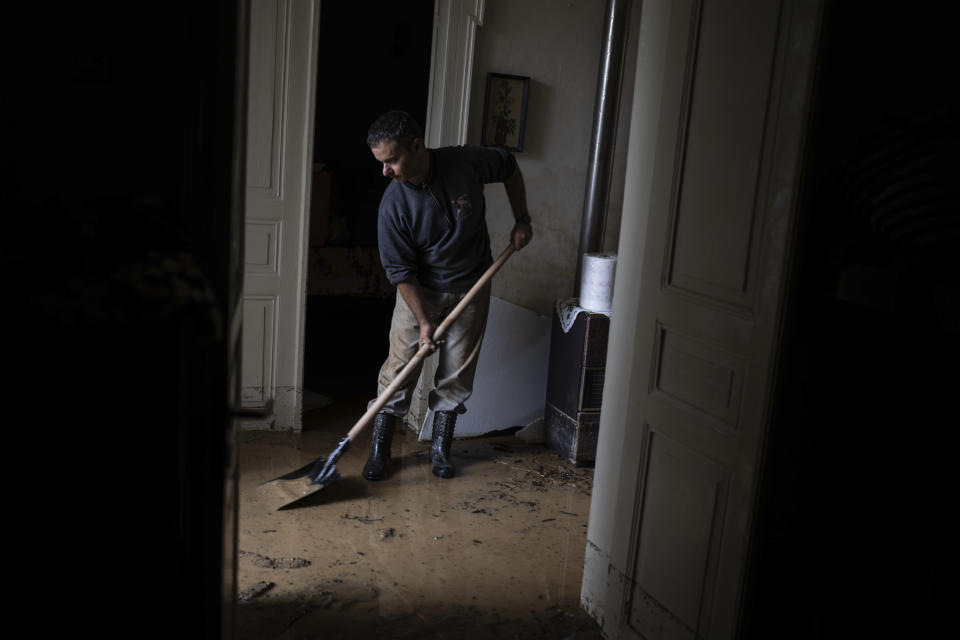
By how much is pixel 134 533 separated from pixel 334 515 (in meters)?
2.34

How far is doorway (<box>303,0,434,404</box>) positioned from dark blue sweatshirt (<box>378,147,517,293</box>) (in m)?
1.48

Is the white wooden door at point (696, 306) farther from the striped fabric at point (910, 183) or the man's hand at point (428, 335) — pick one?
the man's hand at point (428, 335)

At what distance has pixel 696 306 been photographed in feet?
7.55

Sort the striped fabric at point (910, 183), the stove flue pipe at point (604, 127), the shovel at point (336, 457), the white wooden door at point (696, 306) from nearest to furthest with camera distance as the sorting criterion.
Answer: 1. the striped fabric at point (910, 183)
2. the white wooden door at point (696, 306)
3. the shovel at point (336, 457)
4. the stove flue pipe at point (604, 127)

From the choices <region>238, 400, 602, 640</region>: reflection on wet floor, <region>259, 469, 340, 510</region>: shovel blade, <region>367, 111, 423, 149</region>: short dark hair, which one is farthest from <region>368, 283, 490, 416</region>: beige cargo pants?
<region>367, 111, 423, 149</region>: short dark hair

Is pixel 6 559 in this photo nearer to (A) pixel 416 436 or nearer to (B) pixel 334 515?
(B) pixel 334 515

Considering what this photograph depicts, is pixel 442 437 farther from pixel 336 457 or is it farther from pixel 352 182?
pixel 352 182

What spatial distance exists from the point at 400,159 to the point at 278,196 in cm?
82

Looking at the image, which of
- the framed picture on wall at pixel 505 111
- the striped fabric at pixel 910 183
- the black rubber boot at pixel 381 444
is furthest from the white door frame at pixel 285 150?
the striped fabric at pixel 910 183

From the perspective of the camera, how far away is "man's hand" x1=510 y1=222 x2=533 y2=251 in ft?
13.1

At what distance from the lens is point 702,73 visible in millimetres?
2301

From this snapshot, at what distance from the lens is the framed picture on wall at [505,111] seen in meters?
4.31

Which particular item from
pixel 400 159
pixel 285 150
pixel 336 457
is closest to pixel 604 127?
pixel 400 159

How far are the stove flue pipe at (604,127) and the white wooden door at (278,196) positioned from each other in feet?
4.71
